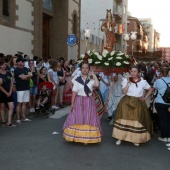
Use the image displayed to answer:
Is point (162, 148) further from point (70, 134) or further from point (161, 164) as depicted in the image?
point (70, 134)

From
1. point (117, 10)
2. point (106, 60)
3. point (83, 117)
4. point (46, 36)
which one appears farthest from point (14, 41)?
point (117, 10)

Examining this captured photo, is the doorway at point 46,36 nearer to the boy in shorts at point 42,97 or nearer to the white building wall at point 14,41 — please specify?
the white building wall at point 14,41

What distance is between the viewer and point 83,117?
688 cm

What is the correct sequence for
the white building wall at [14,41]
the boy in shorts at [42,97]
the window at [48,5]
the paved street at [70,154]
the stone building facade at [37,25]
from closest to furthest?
the paved street at [70,154]
the boy in shorts at [42,97]
the white building wall at [14,41]
the stone building facade at [37,25]
the window at [48,5]

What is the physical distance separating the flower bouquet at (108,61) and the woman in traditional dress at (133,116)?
1077 mm

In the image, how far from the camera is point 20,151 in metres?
6.39

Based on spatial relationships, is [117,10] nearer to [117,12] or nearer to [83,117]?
[117,12]

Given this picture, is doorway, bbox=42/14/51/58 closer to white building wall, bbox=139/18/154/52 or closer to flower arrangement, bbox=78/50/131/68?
flower arrangement, bbox=78/50/131/68

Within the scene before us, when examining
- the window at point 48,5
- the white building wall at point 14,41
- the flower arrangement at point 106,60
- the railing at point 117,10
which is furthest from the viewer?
the railing at point 117,10

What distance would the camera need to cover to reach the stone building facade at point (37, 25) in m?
16.0

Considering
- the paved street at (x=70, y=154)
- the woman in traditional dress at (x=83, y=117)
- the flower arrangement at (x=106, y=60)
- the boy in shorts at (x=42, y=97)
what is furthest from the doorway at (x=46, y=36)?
the woman in traditional dress at (x=83, y=117)

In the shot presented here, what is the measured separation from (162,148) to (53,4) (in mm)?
18246

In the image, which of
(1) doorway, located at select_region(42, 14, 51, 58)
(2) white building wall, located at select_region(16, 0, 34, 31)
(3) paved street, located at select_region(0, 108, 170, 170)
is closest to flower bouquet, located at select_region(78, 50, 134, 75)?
(3) paved street, located at select_region(0, 108, 170, 170)

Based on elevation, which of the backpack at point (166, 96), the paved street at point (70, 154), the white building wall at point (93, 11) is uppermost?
the white building wall at point (93, 11)
